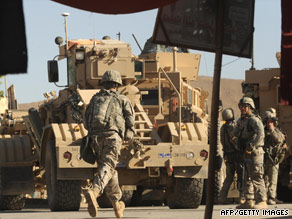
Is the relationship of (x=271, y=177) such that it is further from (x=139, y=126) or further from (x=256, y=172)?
(x=256, y=172)

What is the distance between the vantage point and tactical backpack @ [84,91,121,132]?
13.5m

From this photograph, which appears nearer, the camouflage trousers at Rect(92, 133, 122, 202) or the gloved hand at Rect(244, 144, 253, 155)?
the camouflage trousers at Rect(92, 133, 122, 202)

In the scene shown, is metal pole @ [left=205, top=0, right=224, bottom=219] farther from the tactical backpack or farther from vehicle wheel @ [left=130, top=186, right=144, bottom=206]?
vehicle wheel @ [left=130, top=186, right=144, bottom=206]

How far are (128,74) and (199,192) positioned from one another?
111 inches

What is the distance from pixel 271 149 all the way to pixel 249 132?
4035 mm

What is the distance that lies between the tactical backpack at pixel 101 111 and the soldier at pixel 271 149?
227 inches

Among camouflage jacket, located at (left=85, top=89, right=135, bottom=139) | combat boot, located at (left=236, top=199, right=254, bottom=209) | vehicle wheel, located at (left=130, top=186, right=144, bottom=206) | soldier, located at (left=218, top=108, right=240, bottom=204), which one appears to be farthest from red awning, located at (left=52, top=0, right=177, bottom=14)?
vehicle wheel, located at (left=130, top=186, right=144, bottom=206)

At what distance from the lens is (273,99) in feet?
76.1

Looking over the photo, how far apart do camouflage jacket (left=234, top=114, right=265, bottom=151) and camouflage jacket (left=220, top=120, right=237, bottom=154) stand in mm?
773

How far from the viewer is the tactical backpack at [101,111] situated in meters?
13.5

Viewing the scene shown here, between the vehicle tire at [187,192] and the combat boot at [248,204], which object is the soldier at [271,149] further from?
the combat boot at [248,204]

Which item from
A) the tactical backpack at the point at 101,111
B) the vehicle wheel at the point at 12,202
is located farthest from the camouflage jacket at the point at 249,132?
the vehicle wheel at the point at 12,202

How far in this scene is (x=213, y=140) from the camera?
24.0 ft

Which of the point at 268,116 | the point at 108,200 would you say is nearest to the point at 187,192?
the point at 108,200
